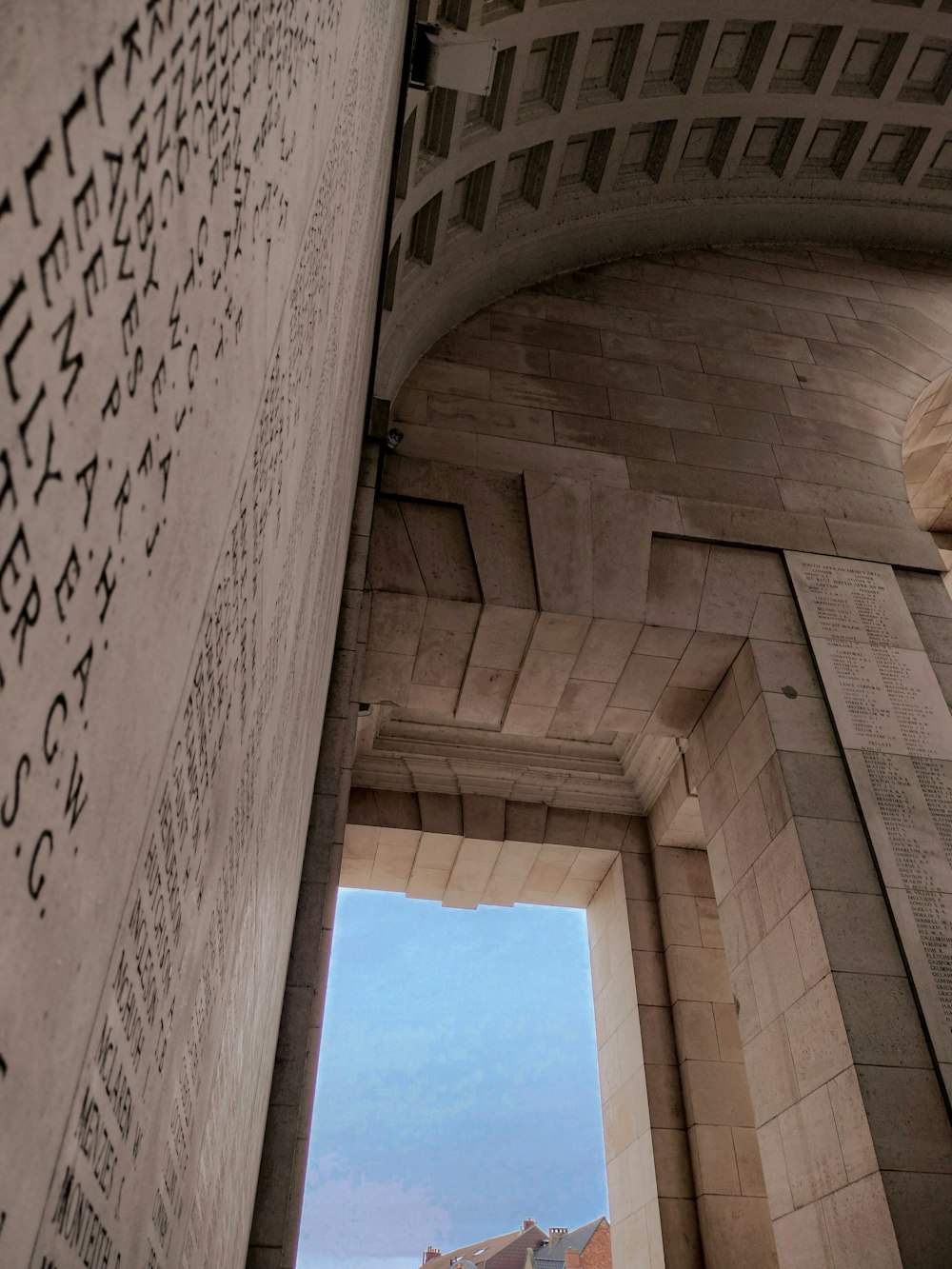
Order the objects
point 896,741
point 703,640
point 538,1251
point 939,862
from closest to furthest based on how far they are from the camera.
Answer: point 939,862 → point 896,741 → point 703,640 → point 538,1251

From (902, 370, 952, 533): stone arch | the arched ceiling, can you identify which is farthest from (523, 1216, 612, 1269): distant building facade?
the arched ceiling

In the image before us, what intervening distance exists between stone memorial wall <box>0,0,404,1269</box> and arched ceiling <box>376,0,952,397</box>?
651 cm

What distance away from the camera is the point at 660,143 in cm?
934

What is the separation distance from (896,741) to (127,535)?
21.8 feet

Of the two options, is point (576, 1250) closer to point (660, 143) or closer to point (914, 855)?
point (914, 855)

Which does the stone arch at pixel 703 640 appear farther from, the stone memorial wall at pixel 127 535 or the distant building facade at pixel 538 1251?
the distant building facade at pixel 538 1251

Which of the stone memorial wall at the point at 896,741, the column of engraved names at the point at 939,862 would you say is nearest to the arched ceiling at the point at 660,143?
the stone memorial wall at the point at 896,741

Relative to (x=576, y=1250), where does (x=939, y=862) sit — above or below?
below

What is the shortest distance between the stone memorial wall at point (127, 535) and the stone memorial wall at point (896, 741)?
546cm

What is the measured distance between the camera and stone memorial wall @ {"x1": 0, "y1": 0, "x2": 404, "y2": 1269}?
10.4 inches

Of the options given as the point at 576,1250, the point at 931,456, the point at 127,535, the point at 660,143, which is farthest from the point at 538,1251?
the point at 127,535

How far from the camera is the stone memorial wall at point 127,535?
263 millimetres

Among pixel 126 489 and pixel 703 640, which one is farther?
pixel 703 640

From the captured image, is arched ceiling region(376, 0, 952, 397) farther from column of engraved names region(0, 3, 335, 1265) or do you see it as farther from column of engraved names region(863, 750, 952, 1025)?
column of engraved names region(0, 3, 335, 1265)
